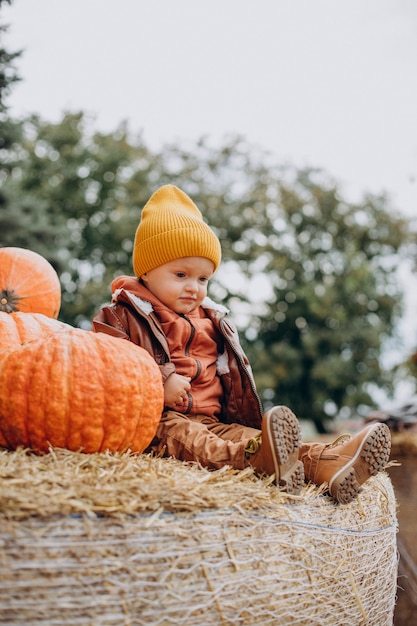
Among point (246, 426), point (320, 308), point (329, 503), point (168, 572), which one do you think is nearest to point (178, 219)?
point (246, 426)

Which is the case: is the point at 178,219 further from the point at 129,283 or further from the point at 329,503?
the point at 329,503

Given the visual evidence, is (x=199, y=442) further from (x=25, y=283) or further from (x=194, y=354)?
(x=25, y=283)

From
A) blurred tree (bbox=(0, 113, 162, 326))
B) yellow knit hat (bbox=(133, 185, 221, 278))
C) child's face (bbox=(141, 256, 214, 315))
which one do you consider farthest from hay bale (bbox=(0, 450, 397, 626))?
blurred tree (bbox=(0, 113, 162, 326))

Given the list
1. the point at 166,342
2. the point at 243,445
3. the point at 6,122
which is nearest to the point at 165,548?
the point at 243,445

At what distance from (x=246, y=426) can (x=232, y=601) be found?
1234 mm

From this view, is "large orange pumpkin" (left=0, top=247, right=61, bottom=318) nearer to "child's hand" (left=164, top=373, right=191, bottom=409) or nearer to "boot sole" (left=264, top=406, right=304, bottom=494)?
"child's hand" (left=164, top=373, right=191, bottom=409)

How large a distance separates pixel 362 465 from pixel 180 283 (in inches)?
45.2

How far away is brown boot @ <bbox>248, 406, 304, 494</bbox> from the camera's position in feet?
7.11

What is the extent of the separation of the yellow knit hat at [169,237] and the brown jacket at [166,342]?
6.2 inches

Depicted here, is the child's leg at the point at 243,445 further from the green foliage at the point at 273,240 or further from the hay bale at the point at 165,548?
the green foliage at the point at 273,240

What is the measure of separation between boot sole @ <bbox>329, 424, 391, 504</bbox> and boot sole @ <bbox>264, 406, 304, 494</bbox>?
171 mm

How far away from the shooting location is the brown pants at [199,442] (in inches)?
94.3

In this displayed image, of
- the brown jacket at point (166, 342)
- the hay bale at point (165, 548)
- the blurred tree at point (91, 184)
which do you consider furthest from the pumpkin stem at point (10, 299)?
the blurred tree at point (91, 184)

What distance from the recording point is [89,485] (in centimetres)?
183
